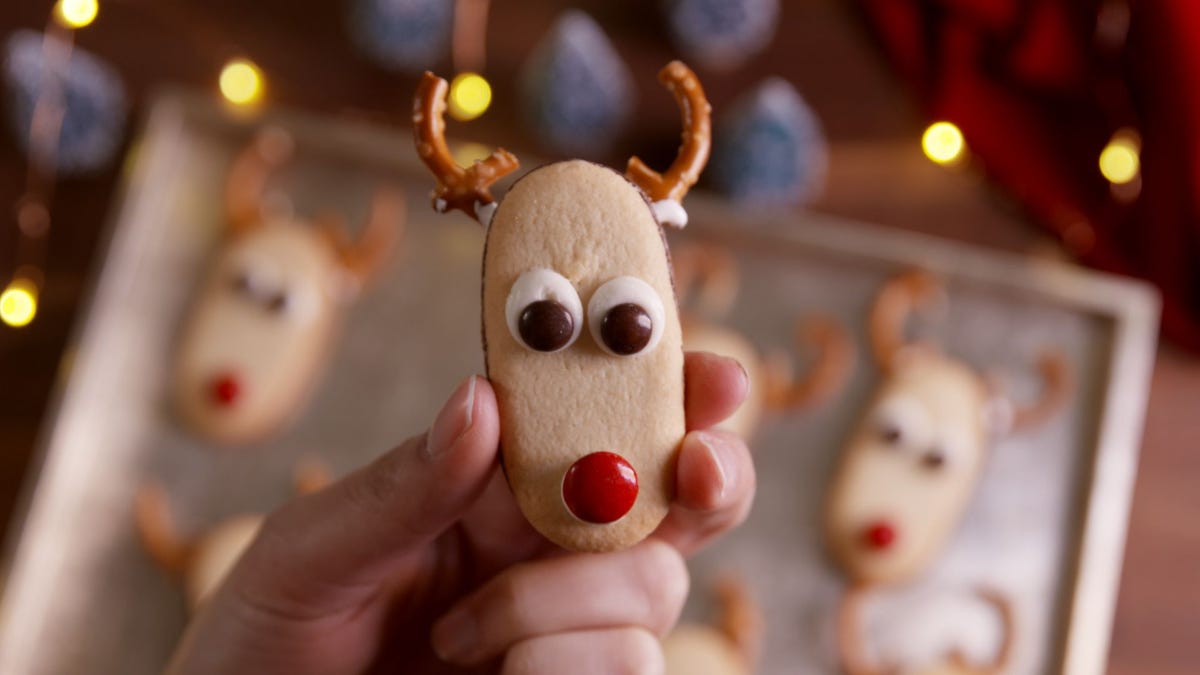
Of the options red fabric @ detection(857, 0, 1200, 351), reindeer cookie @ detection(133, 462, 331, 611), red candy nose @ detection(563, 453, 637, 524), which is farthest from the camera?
red fabric @ detection(857, 0, 1200, 351)

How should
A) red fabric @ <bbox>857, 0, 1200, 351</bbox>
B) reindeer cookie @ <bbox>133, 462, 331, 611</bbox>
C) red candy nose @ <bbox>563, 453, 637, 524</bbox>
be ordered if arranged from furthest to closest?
1. red fabric @ <bbox>857, 0, 1200, 351</bbox>
2. reindeer cookie @ <bbox>133, 462, 331, 611</bbox>
3. red candy nose @ <bbox>563, 453, 637, 524</bbox>

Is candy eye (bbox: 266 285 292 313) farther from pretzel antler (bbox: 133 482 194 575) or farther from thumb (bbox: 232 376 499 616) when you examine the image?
thumb (bbox: 232 376 499 616)

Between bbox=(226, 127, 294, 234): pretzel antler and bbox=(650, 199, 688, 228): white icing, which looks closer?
bbox=(650, 199, 688, 228): white icing

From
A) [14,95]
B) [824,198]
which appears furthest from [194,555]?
[824,198]

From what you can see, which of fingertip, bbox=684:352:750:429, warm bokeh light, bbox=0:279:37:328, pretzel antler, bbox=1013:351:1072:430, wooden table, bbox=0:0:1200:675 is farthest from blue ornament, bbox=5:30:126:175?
pretzel antler, bbox=1013:351:1072:430

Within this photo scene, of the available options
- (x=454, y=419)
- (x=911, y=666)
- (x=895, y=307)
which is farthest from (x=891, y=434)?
(x=454, y=419)

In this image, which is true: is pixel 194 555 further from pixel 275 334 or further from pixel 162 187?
pixel 162 187
